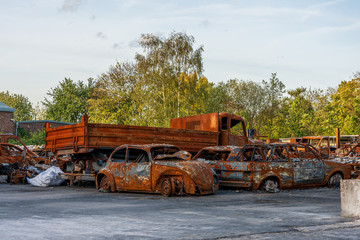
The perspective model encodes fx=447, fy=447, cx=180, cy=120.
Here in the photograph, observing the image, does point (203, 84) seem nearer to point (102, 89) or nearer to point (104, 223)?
point (102, 89)

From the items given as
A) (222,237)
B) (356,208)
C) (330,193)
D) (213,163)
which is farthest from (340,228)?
(213,163)

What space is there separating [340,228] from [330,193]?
21.5ft

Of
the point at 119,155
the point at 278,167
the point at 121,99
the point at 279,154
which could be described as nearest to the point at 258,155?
the point at 279,154

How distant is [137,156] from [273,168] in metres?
4.16

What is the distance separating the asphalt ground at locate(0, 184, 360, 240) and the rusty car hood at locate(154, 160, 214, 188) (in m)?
0.49

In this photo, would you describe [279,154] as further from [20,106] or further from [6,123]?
[20,106]

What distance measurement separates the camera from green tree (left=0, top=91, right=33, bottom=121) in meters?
98.3

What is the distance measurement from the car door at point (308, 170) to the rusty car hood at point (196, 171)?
319cm

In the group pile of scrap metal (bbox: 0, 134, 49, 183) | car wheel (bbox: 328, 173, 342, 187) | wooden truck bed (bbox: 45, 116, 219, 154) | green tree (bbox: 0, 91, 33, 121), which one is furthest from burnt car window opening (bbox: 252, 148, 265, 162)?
green tree (bbox: 0, 91, 33, 121)

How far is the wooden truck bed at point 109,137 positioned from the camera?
15352 mm

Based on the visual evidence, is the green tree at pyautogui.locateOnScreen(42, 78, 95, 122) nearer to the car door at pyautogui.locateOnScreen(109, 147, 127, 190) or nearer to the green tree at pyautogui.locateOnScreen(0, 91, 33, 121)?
the green tree at pyautogui.locateOnScreen(0, 91, 33, 121)

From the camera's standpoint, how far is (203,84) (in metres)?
44.1

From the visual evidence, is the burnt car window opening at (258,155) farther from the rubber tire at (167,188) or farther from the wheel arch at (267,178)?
the rubber tire at (167,188)

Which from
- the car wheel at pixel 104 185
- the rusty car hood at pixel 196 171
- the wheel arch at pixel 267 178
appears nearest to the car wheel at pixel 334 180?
the wheel arch at pixel 267 178
